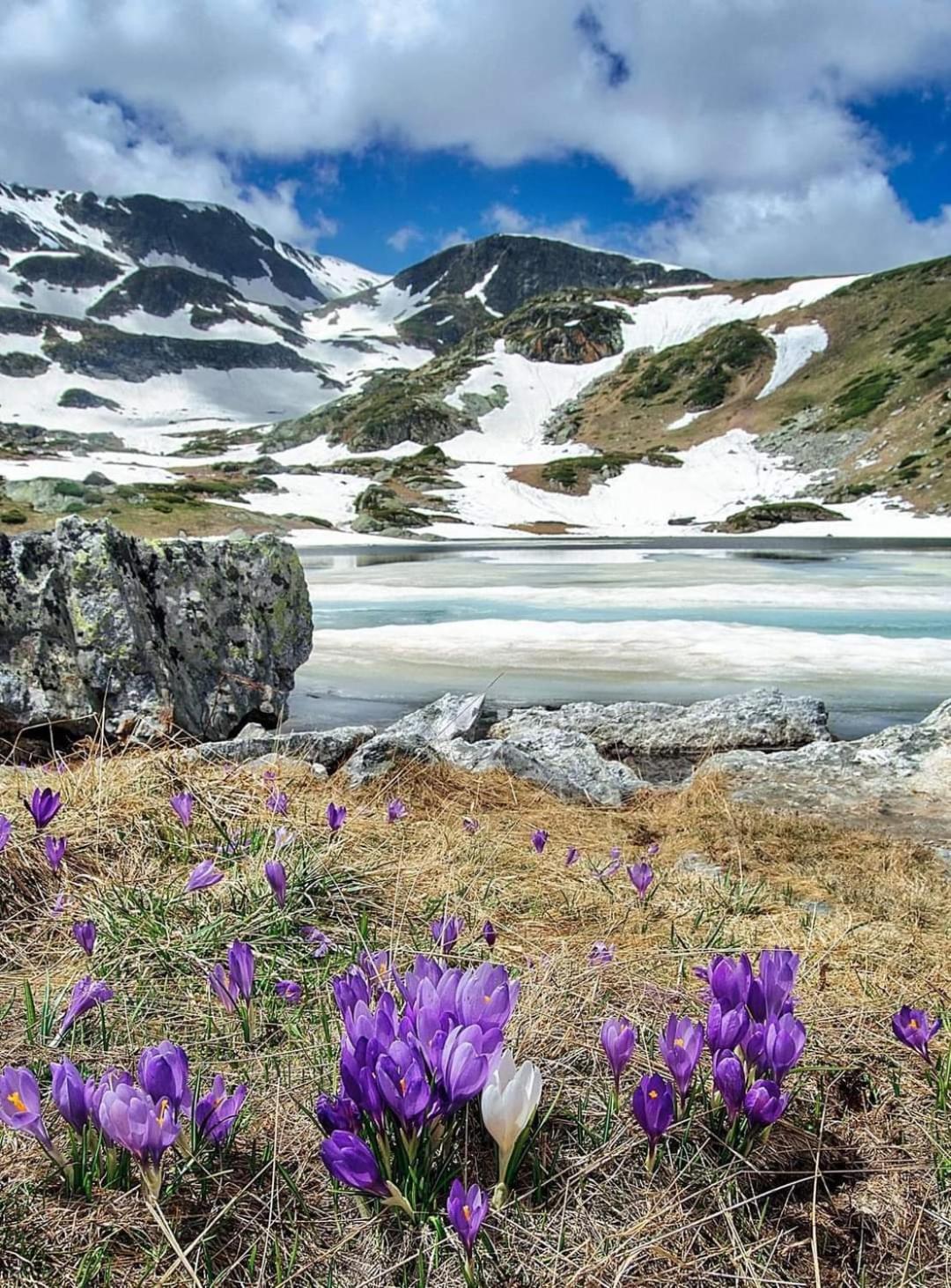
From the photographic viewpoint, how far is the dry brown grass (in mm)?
1389

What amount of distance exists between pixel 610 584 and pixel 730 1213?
21511mm

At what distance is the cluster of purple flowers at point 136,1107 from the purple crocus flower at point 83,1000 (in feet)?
0.83

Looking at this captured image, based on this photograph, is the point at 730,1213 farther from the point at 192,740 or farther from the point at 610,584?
the point at 610,584

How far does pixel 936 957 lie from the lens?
287cm

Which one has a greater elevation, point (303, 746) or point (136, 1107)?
point (136, 1107)

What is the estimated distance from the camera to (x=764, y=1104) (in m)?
1.48

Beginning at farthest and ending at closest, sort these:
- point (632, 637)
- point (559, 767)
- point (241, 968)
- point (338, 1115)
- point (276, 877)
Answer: point (632, 637), point (559, 767), point (276, 877), point (241, 968), point (338, 1115)

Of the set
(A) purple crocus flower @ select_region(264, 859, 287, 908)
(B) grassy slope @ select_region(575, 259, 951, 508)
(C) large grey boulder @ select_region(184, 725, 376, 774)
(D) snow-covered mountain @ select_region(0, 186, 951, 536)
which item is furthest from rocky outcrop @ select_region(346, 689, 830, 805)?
(B) grassy slope @ select_region(575, 259, 951, 508)

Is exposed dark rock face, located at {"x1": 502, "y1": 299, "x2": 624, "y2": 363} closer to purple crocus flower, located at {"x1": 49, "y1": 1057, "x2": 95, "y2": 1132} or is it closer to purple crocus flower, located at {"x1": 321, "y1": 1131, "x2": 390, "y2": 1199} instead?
purple crocus flower, located at {"x1": 49, "y1": 1057, "x2": 95, "y2": 1132}

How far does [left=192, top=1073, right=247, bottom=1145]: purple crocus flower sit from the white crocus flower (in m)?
0.46

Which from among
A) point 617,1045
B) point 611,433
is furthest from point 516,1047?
point 611,433

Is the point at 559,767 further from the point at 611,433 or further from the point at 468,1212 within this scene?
the point at 611,433

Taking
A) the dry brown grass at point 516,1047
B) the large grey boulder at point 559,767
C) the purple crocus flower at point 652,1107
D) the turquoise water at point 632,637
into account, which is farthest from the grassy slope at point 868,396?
the purple crocus flower at point 652,1107

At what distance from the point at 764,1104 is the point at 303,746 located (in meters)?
5.12
